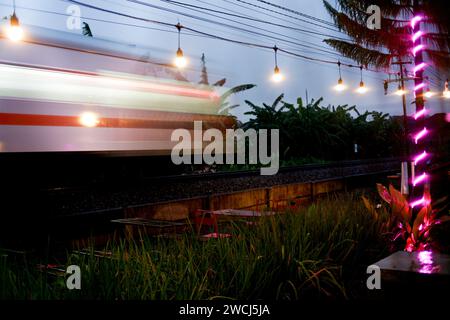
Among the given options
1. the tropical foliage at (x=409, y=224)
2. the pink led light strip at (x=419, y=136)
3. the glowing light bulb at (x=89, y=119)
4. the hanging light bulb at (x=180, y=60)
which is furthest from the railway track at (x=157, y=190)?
the tropical foliage at (x=409, y=224)

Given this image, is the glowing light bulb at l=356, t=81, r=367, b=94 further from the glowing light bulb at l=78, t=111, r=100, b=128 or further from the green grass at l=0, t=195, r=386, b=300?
the green grass at l=0, t=195, r=386, b=300

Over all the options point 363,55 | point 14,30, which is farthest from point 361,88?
point 14,30

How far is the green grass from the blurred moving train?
18.2 ft

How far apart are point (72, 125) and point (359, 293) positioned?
730cm

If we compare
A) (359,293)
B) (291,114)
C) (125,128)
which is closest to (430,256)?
(359,293)

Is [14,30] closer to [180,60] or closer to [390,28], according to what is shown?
[180,60]

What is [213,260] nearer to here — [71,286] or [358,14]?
[71,286]

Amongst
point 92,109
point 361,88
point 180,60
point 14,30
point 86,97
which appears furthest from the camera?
point 361,88

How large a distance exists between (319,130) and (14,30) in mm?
19443

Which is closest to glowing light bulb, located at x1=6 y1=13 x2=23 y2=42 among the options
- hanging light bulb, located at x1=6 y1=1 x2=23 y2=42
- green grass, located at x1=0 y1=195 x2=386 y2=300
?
hanging light bulb, located at x1=6 y1=1 x2=23 y2=42

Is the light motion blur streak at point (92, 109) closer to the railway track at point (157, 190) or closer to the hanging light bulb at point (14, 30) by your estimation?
the hanging light bulb at point (14, 30)

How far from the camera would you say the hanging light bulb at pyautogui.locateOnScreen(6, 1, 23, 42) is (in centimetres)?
895

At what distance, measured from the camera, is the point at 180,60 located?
40.1ft

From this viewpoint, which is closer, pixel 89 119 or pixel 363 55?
pixel 89 119
